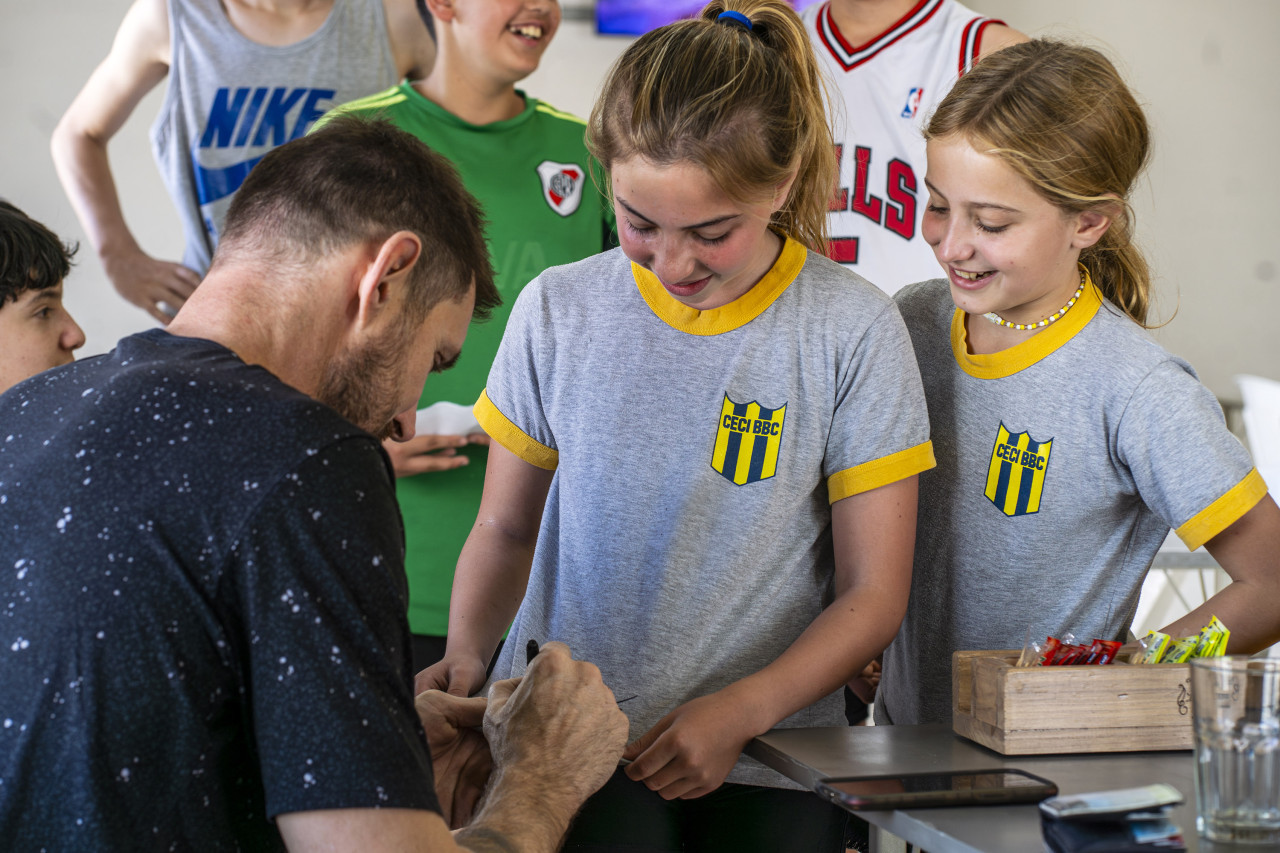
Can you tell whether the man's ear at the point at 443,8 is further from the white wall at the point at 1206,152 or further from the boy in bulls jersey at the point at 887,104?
the white wall at the point at 1206,152

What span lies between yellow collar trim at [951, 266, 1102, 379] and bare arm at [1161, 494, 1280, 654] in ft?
0.82

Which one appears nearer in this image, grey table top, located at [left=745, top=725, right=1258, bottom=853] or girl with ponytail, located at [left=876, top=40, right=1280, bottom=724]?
grey table top, located at [left=745, top=725, right=1258, bottom=853]

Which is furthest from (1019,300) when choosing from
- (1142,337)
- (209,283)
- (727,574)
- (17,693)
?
(17,693)

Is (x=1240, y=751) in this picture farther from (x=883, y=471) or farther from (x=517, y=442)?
(x=517, y=442)

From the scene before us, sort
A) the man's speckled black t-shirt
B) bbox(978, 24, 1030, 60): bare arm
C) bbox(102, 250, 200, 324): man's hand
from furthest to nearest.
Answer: bbox(102, 250, 200, 324): man's hand → bbox(978, 24, 1030, 60): bare arm → the man's speckled black t-shirt

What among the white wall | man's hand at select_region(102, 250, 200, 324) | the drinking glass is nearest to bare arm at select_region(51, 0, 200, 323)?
man's hand at select_region(102, 250, 200, 324)

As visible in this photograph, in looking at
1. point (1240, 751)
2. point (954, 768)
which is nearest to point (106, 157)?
point (954, 768)

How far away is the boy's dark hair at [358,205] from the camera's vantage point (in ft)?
2.45

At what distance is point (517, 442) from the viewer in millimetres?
1204

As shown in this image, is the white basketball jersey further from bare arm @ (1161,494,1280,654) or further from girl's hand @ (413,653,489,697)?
girl's hand @ (413,653,489,697)

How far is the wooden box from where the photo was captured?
34.5 inches

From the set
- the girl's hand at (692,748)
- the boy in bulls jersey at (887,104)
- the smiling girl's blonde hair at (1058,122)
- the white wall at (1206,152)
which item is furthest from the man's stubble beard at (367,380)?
A: the white wall at (1206,152)

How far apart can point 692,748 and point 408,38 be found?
174cm

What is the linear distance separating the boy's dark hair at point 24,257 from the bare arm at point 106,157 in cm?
71
